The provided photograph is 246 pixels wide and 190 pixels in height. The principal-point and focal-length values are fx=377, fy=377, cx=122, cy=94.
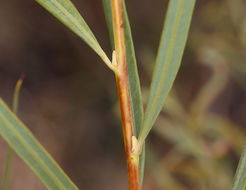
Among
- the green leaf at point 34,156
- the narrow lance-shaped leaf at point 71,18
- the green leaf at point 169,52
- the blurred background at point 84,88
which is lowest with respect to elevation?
Result: the blurred background at point 84,88

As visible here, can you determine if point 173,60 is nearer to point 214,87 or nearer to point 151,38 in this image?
point 214,87

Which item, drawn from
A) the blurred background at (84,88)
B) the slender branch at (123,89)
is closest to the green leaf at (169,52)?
the slender branch at (123,89)

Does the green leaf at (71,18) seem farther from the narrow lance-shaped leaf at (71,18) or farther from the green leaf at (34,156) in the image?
the green leaf at (34,156)

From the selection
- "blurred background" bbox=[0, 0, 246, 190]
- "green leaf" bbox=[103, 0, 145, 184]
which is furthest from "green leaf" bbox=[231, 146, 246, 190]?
"blurred background" bbox=[0, 0, 246, 190]

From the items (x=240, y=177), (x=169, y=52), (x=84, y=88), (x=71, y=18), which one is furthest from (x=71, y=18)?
(x=84, y=88)

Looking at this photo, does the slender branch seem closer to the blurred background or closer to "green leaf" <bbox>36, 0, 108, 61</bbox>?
"green leaf" <bbox>36, 0, 108, 61</bbox>

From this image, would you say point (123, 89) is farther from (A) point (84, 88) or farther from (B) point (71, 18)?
(A) point (84, 88)

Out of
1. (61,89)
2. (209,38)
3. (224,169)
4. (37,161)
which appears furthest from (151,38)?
(37,161)
